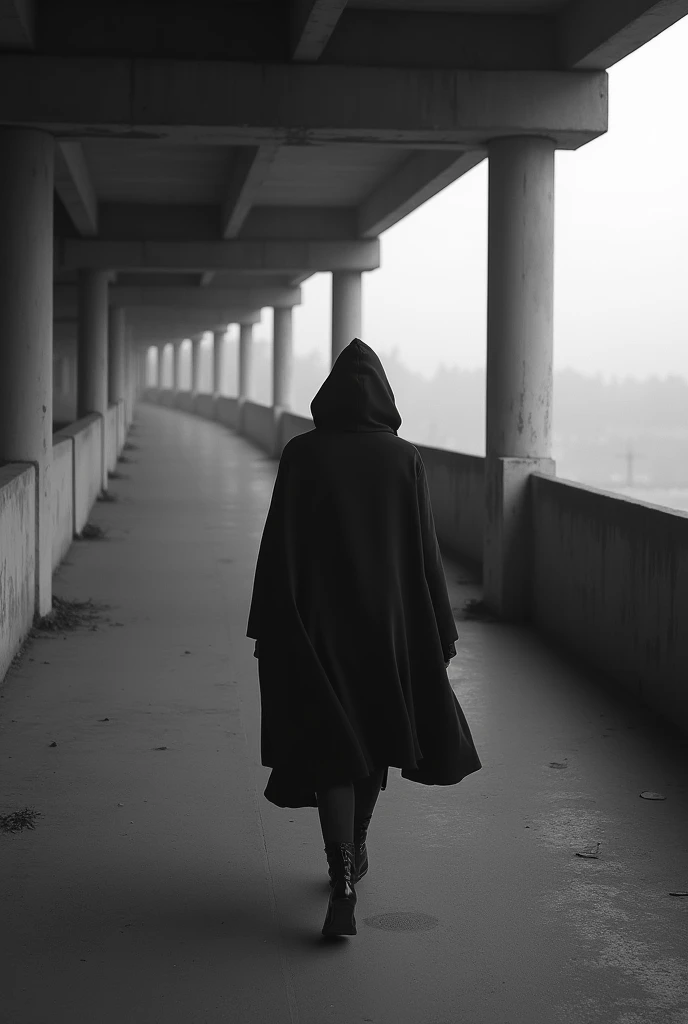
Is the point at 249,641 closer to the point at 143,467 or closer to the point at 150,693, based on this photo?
the point at 150,693

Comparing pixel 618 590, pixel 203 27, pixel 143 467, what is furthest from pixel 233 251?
pixel 618 590

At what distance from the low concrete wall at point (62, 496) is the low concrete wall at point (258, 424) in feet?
54.0

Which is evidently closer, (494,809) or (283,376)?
(494,809)

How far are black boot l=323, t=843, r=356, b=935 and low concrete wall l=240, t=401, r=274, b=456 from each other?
26.1 meters

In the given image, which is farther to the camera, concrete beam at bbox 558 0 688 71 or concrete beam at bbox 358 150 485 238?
concrete beam at bbox 358 150 485 238

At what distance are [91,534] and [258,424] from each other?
20304mm

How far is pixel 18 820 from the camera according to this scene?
16.2 feet

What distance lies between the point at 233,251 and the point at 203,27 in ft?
35.1

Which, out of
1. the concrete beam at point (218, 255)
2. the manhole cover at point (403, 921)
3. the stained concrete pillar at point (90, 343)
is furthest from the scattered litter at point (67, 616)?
the stained concrete pillar at point (90, 343)

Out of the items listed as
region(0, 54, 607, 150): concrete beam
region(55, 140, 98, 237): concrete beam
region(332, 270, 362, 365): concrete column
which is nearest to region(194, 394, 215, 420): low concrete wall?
region(332, 270, 362, 365): concrete column

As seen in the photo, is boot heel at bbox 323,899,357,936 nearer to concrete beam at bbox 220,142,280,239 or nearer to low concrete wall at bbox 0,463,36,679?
low concrete wall at bbox 0,463,36,679

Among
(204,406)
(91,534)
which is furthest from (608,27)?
(204,406)

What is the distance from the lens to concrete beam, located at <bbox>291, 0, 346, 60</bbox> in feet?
25.8

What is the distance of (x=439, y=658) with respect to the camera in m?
3.96
